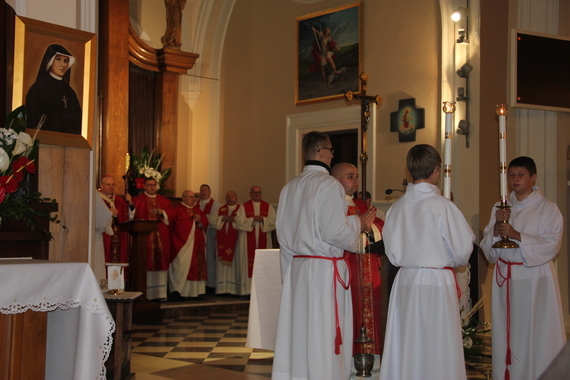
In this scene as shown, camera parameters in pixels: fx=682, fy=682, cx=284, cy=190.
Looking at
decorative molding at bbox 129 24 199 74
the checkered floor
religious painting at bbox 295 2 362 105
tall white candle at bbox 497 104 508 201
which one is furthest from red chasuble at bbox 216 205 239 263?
tall white candle at bbox 497 104 508 201

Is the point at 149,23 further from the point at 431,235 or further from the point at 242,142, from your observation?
the point at 431,235

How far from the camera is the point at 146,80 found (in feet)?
41.3

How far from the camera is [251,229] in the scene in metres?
Answer: 11.4

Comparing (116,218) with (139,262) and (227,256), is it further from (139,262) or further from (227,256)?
(227,256)

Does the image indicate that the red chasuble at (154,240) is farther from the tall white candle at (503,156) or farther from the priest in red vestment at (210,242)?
the tall white candle at (503,156)

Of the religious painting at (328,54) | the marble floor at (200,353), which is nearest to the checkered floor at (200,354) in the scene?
the marble floor at (200,353)

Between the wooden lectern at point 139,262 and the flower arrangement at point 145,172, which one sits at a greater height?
the flower arrangement at point 145,172

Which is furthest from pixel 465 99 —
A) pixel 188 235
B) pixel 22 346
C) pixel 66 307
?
pixel 22 346

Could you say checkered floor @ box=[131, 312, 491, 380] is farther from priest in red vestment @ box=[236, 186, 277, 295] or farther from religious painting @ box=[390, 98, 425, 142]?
religious painting @ box=[390, 98, 425, 142]

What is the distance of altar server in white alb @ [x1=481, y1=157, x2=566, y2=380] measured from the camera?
492 cm

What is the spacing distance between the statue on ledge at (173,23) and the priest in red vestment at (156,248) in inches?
131

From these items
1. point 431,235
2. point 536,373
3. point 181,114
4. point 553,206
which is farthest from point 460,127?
point 181,114

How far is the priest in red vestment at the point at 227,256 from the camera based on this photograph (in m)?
11.6

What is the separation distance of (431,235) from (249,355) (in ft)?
10.5
